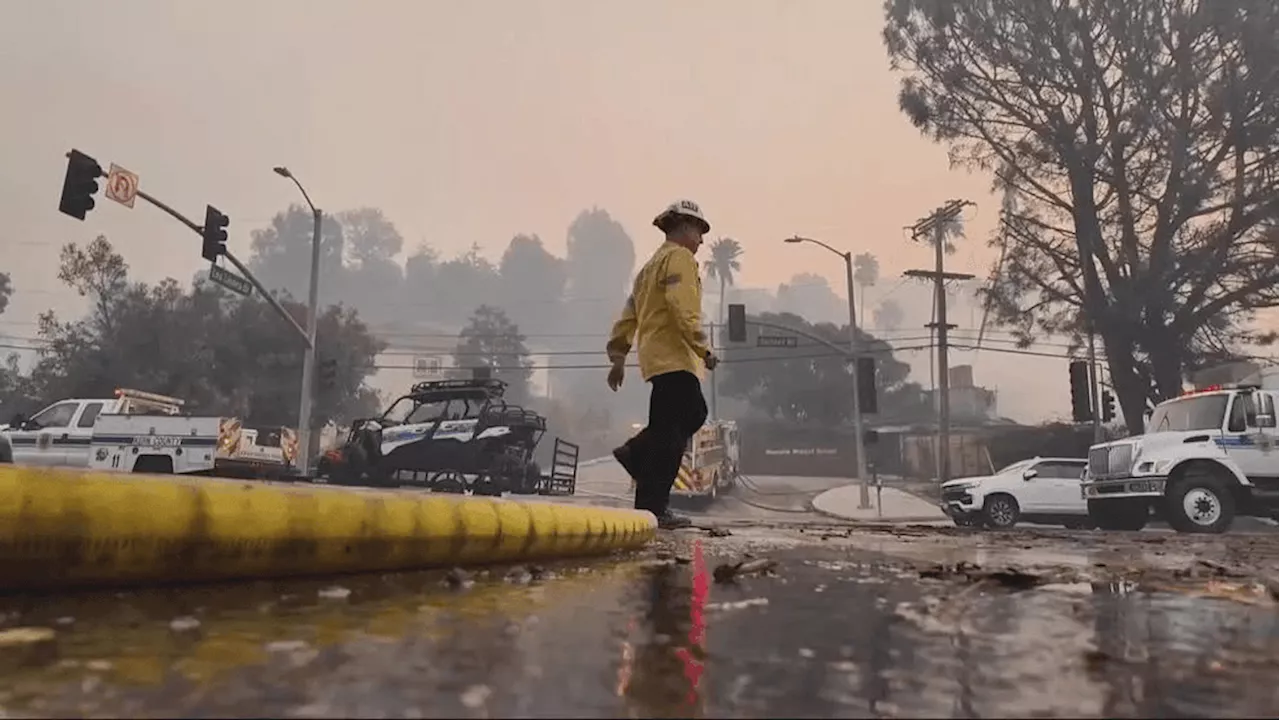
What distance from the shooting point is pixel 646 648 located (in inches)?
63.0

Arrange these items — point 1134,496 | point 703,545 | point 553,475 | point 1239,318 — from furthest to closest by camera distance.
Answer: point 1239,318, point 553,475, point 1134,496, point 703,545

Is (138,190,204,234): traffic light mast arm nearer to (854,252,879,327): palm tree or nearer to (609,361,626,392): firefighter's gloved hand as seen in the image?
(609,361,626,392): firefighter's gloved hand

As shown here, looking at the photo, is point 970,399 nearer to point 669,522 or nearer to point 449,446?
point 449,446

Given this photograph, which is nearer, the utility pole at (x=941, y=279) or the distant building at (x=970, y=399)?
the utility pole at (x=941, y=279)

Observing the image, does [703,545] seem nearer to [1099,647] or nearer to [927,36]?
[1099,647]

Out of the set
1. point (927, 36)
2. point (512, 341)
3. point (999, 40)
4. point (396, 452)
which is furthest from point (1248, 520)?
point (512, 341)

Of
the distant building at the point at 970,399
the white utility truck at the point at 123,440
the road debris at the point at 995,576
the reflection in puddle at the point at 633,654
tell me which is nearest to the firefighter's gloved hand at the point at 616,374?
the road debris at the point at 995,576

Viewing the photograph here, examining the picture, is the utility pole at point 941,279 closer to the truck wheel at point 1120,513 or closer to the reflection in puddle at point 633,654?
the truck wheel at point 1120,513

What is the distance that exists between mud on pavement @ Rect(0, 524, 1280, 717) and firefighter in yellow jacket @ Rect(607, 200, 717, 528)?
2197 mm

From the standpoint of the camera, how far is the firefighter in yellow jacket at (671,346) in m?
4.84

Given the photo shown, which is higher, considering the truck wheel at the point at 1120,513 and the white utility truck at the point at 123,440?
the white utility truck at the point at 123,440

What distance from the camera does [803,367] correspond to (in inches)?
2502

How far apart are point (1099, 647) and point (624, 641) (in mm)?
933

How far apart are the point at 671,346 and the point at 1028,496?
51.5ft
